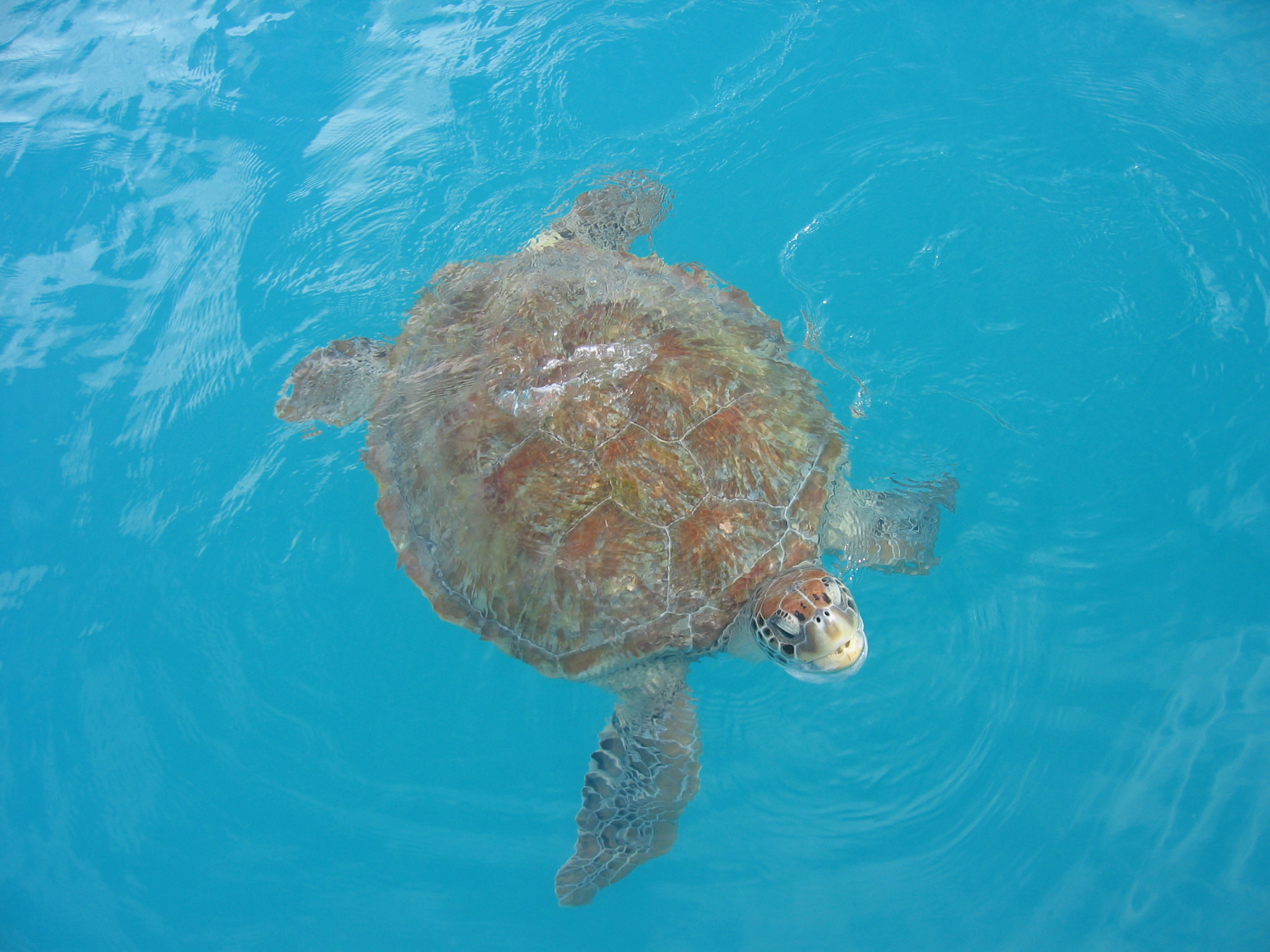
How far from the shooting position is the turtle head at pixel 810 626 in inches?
106

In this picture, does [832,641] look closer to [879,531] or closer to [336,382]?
[879,531]

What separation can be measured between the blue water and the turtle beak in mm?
829

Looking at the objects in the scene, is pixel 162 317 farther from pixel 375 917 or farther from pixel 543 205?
pixel 375 917

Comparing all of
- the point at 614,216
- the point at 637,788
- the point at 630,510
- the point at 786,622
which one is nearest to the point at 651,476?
the point at 630,510

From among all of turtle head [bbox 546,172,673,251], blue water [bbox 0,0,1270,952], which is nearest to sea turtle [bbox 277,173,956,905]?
blue water [bbox 0,0,1270,952]

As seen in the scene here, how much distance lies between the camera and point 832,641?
271 cm

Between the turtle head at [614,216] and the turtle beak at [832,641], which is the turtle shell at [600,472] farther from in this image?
the turtle head at [614,216]

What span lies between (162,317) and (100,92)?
2.93m

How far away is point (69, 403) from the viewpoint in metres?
4.86

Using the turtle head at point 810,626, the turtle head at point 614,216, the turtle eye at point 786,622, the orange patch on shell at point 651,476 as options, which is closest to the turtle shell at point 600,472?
the orange patch on shell at point 651,476

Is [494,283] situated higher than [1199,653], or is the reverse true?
[494,283]

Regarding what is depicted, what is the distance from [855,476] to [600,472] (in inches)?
66.2

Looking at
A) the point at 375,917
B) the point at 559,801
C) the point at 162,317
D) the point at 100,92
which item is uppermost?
the point at 100,92

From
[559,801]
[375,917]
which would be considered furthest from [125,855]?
[559,801]
